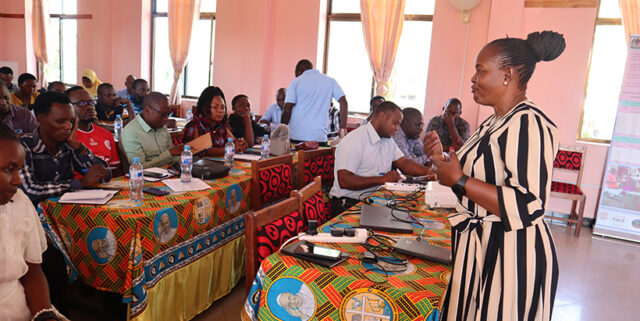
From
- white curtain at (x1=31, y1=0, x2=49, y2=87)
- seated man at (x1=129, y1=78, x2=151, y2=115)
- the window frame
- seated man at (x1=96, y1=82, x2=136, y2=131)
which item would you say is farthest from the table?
white curtain at (x1=31, y1=0, x2=49, y2=87)

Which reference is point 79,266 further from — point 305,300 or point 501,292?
point 501,292

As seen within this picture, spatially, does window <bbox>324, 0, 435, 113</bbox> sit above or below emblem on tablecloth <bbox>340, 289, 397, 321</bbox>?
above

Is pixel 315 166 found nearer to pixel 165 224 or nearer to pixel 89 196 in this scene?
pixel 165 224

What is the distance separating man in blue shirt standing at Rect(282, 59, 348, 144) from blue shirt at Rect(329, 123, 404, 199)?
1.80m

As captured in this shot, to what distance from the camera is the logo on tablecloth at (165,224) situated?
2078 millimetres

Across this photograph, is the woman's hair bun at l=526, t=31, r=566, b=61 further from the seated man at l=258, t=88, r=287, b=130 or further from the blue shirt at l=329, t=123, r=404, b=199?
the seated man at l=258, t=88, r=287, b=130

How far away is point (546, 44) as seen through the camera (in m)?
1.38

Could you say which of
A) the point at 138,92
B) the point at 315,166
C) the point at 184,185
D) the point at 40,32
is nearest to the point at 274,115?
the point at 138,92

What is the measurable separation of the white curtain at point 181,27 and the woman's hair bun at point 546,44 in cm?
742

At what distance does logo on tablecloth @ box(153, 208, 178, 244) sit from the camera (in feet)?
6.82

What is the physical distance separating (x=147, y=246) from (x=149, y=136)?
1.38 metres

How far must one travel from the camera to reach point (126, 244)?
198 cm

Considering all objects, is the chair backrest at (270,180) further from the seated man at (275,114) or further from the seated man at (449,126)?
the seated man at (275,114)

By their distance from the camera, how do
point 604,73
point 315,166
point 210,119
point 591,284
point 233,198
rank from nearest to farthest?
point 233,198
point 315,166
point 591,284
point 210,119
point 604,73
